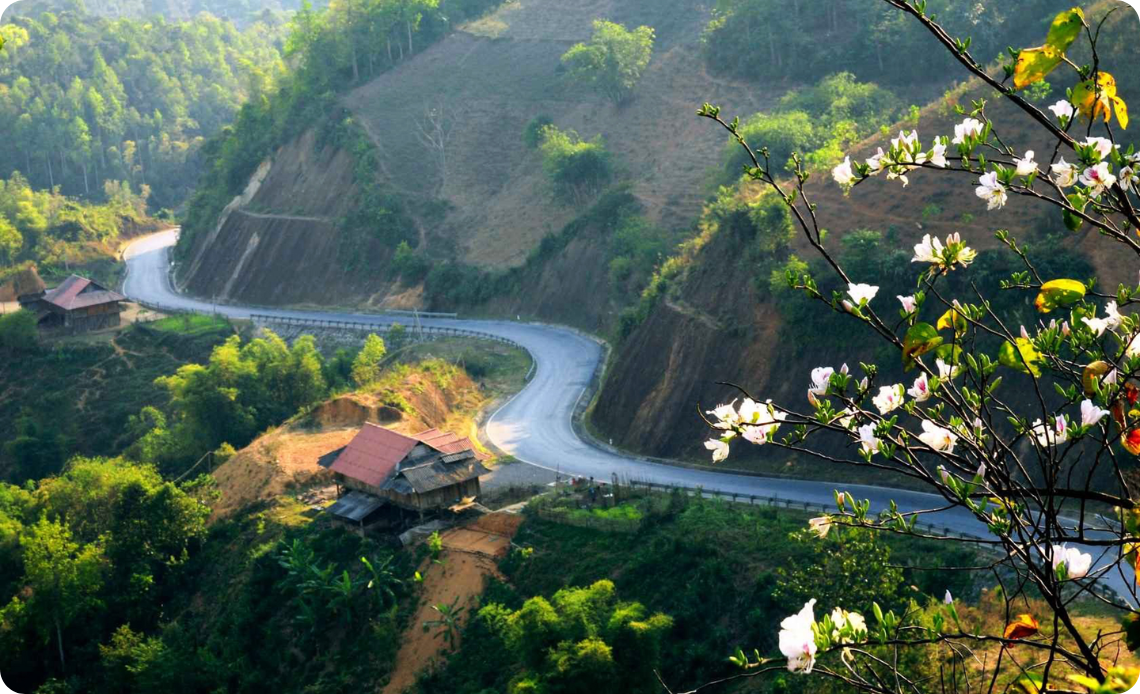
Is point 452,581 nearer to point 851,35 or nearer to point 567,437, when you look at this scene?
point 567,437

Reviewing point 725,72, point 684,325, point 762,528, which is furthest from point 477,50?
point 762,528

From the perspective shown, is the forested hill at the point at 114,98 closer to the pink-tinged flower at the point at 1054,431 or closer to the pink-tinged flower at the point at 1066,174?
the pink-tinged flower at the point at 1066,174

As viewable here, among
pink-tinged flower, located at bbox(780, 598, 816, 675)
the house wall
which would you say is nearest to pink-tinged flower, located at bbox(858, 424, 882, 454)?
pink-tinged flower, located at bbox(780, 598, 816, 675)

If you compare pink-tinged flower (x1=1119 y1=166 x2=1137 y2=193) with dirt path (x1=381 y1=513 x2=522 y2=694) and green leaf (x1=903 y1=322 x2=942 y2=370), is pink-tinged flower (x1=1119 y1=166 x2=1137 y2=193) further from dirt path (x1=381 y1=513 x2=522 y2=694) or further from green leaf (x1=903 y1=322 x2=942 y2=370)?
dirt path (x1=381 y1=513 x2=522 y2=694)

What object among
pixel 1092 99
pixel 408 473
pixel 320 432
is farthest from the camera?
pixel 320 432

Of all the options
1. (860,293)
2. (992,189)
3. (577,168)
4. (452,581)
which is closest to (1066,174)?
(992,189)

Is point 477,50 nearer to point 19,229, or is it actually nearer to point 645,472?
point 19,229

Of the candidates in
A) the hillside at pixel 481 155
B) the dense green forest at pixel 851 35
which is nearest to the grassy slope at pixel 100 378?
the hillside at pixel 481 155
